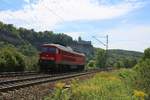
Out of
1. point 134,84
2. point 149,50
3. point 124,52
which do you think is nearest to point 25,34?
point 124,52

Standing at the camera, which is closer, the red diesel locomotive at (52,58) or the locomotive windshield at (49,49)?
the red diesel locomotive at (52,58)

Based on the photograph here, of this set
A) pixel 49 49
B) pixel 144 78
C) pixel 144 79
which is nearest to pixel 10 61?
pixel 49 49

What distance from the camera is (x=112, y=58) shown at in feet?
482

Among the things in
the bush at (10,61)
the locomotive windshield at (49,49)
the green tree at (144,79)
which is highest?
the locomotive windshield at (49,49)

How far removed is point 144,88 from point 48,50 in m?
23.0

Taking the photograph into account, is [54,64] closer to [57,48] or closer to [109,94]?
[57,48]

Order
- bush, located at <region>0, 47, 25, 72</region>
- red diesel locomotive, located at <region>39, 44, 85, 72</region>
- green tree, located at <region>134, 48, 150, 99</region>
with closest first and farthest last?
green tree, located at <region>134, 48, 150, 99</region> < bush, located at <region>0, 47, 25, 72</region> < red diesel locomotive, located at <region>39, 44, 85, 72</region>

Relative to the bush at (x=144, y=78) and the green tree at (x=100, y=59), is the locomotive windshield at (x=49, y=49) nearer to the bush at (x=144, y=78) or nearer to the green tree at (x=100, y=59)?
the bush at (x=144, y=78)

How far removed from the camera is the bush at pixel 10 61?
1471 inches

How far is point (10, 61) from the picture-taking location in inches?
1515

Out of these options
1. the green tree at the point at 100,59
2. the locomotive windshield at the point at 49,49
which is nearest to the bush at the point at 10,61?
the locomotive windshield at the point at 49,49

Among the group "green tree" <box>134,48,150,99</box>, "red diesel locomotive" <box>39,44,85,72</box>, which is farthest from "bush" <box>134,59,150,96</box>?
"red diesel locomotive" <box>39,44,85,72</box>

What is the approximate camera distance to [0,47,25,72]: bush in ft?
123

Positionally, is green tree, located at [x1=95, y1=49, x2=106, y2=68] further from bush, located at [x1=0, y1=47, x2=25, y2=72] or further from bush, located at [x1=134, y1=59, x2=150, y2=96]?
bush, located at [x1=134, y1=59, x2=150, y2=96]
